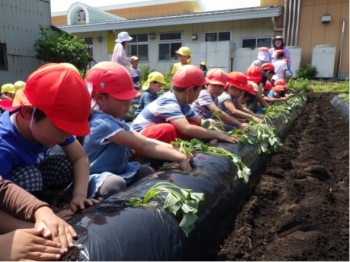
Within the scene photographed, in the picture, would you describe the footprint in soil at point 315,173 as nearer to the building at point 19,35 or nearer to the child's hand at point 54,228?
the child's hand at point 54,228

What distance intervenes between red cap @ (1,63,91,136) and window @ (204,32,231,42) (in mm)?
15607

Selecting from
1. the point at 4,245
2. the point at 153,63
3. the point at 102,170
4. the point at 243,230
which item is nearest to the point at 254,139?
the point at 243,230

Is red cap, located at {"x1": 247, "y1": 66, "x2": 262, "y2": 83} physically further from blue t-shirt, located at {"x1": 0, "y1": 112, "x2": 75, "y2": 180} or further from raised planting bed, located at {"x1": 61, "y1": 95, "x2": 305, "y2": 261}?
blue t-shirt, located at {"x1": 0, "y1": 112, "x2": 75, "y2": 180}

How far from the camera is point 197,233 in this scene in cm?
203

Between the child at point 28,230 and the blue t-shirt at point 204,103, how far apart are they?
3.28 meters

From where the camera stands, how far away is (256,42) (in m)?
15.7

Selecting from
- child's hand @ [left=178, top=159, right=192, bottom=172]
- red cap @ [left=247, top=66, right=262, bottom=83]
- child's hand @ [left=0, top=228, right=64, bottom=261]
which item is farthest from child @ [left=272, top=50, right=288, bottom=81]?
child's hand @ [left=0, top=228, right=64, bottom=261]

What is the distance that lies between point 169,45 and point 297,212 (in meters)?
15.7

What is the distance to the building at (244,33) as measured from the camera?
14.6 m

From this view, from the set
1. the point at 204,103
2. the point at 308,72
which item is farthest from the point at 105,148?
the point at 308,72

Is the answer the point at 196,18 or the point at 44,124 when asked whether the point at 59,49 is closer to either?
the point at 196,18

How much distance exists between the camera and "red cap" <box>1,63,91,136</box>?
5.24 feet

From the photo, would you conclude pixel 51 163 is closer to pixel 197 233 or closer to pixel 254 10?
pixel 197 233

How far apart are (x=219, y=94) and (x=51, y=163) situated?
9.24ft
